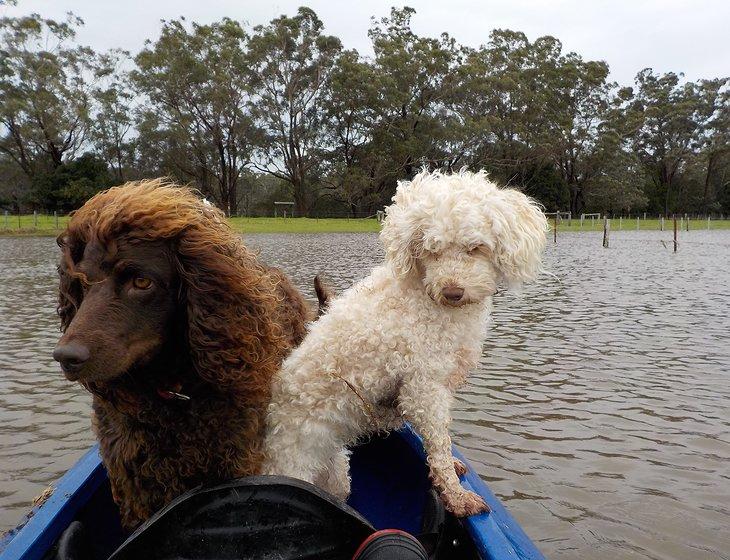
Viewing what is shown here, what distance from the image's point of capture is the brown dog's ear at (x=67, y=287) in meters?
2.30

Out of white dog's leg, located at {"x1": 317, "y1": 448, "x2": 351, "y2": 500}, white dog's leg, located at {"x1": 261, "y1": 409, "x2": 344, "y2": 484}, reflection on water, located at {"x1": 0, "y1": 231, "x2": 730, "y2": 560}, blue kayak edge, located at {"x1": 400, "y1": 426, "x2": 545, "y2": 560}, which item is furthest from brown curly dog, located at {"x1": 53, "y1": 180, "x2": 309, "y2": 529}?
reflection on water, located at {"x1": 0, "y1": 231, "x2": 730, "y2": 560}

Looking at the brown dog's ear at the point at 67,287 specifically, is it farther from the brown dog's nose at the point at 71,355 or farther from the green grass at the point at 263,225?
the green grass at the point at 263,225

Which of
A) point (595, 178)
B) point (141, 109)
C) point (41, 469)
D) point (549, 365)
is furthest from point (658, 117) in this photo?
point (41, 469)

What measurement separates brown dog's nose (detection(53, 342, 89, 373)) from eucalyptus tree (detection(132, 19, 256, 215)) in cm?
4205

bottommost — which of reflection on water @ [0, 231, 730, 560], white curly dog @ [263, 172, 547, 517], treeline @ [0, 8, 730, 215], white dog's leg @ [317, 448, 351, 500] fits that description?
reflection on water @ [0, 231, 730, 560]

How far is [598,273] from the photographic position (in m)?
17.0

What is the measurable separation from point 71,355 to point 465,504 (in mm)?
1707

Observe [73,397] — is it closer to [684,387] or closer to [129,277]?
[129,277]

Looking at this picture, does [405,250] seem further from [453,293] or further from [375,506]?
[375,506]

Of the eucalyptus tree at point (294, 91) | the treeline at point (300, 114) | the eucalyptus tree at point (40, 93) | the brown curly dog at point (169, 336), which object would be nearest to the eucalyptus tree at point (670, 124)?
the treeline at point (300, 114)

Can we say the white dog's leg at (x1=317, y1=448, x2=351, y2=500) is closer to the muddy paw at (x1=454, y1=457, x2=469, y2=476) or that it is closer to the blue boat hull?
the blue boat hull

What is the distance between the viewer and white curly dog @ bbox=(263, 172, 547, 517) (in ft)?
8.98

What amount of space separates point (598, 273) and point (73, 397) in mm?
14636

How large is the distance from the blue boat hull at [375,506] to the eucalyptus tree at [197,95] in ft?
134
